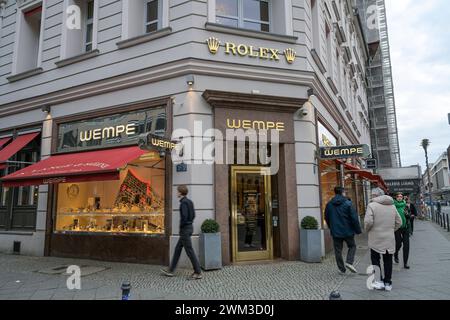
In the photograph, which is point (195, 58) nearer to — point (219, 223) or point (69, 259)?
point (219, 223)

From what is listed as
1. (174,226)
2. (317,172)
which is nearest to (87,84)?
(174,226)

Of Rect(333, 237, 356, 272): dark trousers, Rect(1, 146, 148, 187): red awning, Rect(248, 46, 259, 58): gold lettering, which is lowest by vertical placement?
Rect(333, 237, 356, 272): dark trousers

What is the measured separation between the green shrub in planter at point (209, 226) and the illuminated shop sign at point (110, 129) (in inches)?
102

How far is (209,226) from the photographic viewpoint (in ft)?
28.3

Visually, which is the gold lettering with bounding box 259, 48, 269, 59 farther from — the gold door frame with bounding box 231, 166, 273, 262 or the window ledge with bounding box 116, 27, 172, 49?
the gold door frame with bounding box 231, 166, 273, 262

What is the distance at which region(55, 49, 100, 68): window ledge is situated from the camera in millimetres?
10961

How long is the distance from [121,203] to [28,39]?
7.65m

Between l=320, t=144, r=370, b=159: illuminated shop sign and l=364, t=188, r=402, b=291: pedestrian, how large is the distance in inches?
115

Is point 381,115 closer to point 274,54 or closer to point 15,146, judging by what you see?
point 274,54

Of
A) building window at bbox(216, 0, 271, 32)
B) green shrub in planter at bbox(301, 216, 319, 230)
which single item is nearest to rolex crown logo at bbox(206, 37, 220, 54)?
building window at bbox(216, 0, 271, 32)

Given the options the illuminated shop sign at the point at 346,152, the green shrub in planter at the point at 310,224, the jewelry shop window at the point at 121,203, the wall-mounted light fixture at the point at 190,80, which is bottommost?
the green shrub in planter at the point at 310,224

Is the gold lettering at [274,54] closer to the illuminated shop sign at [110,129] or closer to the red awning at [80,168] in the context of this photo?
the illuminated shop sign at [110,129]

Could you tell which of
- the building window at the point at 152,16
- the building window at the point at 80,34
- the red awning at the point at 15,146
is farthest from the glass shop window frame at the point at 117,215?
the building window at the point at 80,34

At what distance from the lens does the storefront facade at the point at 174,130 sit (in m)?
9.29
